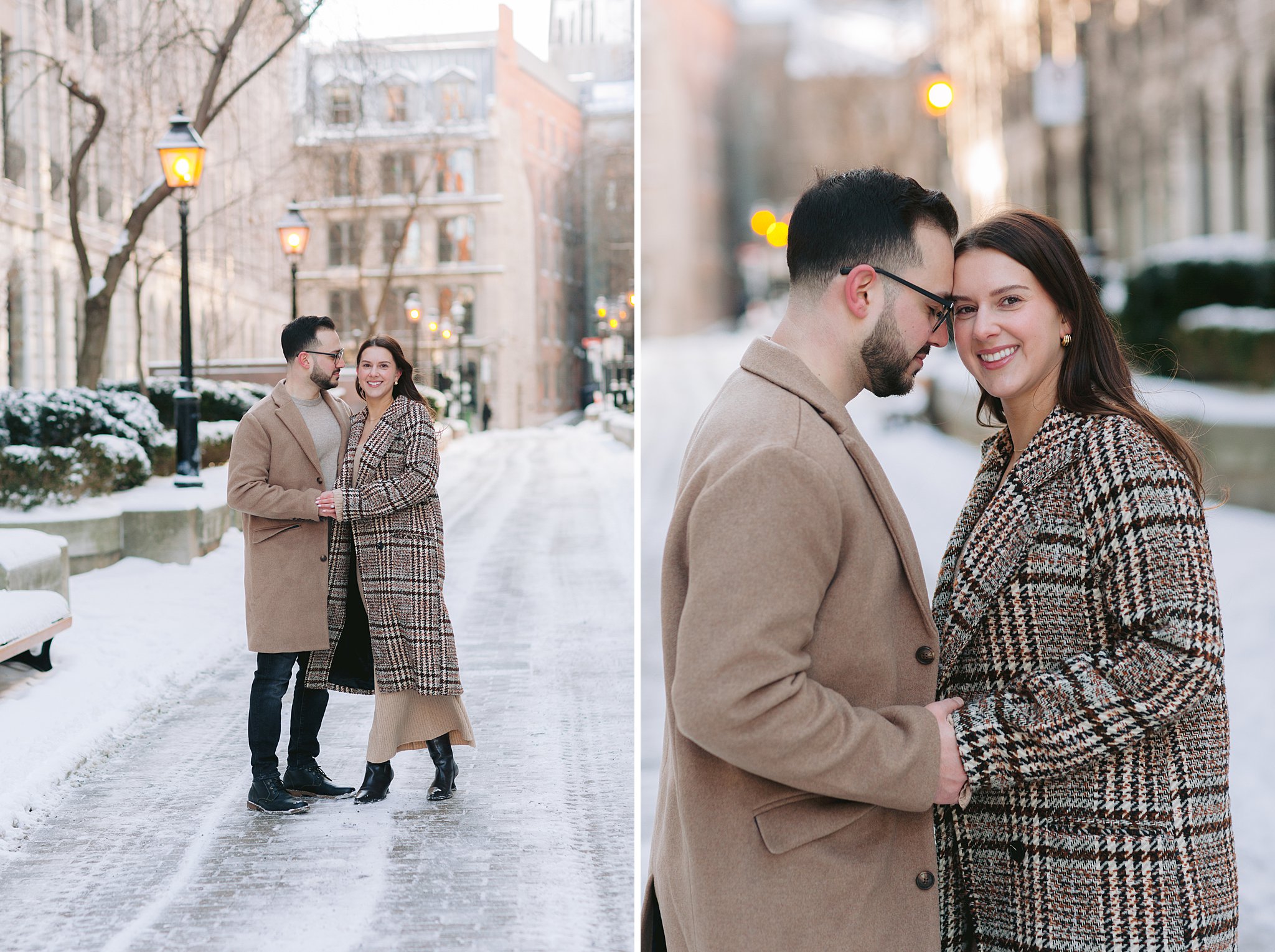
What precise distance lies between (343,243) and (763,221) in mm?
13199

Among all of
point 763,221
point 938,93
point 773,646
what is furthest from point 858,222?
point 763,221

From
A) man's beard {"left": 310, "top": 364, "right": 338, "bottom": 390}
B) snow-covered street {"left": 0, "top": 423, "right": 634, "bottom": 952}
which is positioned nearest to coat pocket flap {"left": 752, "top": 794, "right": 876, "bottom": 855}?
snow-covered street {"left": 0, "top": 423, "right": 634, "bottom": 952}

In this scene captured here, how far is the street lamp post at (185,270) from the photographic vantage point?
140 inches

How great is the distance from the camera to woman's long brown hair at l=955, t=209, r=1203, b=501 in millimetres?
1817

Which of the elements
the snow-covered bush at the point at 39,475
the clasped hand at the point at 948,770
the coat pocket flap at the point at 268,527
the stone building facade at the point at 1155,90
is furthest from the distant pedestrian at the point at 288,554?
the stone building facade at the point at 1155,90

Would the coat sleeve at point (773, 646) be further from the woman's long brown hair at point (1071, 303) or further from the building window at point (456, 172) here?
the building window at point (456, 172)

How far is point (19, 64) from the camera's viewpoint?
3.45 m

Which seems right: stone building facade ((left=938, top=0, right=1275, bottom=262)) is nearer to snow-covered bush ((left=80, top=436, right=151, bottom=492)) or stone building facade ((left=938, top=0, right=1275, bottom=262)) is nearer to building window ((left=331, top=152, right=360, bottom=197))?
building window ((left=331, top=152, right=360, bottom=197))

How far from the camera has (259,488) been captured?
132 inches

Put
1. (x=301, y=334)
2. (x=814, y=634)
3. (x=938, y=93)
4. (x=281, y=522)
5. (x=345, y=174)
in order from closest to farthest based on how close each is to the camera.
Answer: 1. (x=814, y=634)
2. (x=281, y=522)
3. (x=301, y=334)
4. (x=345, y=174)
5. (x=938, y=93)

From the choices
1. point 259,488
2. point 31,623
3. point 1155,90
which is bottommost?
point 31,623

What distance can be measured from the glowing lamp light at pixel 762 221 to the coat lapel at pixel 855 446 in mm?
14780

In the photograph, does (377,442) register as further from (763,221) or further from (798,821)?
(763,221)

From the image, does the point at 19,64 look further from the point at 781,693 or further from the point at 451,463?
the point at 781,693
